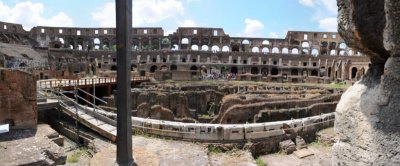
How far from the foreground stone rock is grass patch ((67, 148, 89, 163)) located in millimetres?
8831

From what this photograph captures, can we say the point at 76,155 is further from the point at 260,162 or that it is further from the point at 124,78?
the point at 124,78

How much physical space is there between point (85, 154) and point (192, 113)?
10642 mm

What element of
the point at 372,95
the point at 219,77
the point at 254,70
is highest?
the point at 254,70

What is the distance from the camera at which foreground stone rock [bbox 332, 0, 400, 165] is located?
1722mm

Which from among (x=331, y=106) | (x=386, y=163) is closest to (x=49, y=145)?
(x=386, y=163)

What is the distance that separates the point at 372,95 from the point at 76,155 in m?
9.71

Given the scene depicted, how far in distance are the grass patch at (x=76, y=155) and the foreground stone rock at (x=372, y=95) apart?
29.0 feet

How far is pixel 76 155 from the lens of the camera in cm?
995

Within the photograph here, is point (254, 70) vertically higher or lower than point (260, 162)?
higher

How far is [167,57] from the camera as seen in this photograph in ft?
184

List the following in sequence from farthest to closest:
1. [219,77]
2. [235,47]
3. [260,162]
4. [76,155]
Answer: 1. [235,47]
2. [219,77]
3. [76,155]
4. [260,162]

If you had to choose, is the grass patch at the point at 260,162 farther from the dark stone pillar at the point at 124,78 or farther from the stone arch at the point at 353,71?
the stone arch at the point at 353,71

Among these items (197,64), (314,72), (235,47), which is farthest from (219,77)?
(314,72)

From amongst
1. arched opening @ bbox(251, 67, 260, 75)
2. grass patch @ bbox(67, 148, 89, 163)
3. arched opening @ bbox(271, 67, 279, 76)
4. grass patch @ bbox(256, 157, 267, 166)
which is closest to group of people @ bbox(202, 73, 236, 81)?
arched opening @ bbox(251, 67, 260, 75)
